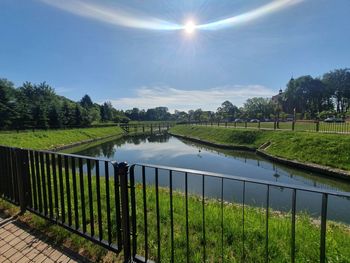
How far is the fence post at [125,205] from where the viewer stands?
2367 millimetres

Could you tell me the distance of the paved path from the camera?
263 centimetres

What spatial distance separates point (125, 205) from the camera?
241 centimetres

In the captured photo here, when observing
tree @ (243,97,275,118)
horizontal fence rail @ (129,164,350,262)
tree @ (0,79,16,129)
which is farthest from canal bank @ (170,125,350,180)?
tree @ (243,97,275,118)

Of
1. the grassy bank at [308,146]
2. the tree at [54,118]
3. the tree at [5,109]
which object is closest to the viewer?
the grassy bank at [308,146]

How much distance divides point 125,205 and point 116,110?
8808 centimetres

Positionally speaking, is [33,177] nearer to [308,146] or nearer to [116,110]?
[308,146]

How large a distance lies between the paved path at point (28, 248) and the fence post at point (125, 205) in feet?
1.74

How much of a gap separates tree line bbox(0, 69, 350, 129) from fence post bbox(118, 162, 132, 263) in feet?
99.3

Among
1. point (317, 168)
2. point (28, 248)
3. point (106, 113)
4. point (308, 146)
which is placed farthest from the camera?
point (106, 113)

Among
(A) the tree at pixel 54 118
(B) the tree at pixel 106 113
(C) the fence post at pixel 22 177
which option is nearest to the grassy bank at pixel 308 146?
(C) the fence post at pixel 22 177

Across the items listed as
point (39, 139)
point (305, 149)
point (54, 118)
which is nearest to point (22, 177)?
point (305, 149)

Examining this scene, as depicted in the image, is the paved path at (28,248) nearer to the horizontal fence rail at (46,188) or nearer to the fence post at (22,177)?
the horizontal fence rail at (46,188)

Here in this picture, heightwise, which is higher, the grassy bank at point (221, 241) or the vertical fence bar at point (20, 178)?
the vertical fence bar at point (20, 178)

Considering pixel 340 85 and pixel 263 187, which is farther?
pixel 340 85
